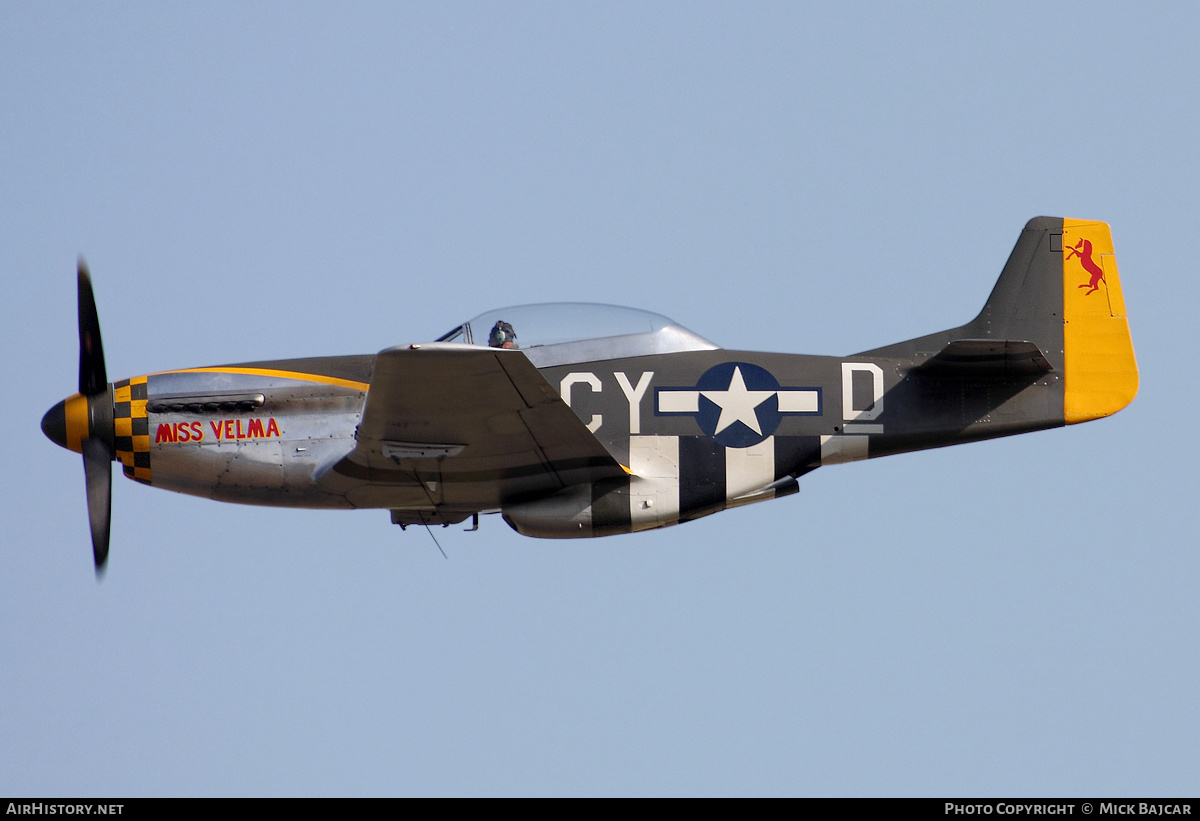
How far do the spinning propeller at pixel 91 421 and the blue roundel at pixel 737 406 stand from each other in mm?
5321

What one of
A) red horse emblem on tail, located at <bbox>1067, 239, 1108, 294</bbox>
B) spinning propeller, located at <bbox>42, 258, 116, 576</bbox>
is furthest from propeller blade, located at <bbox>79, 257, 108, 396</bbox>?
red horse emblem on tail, located at <bbox>1067, 239, 1108, 294</bbox>

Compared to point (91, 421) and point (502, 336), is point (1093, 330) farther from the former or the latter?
point (91, 421)

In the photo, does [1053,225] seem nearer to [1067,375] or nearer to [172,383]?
[1067,375]

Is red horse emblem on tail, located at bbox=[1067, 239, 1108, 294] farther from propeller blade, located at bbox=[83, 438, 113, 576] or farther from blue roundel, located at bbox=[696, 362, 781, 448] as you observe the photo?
propeller blade, located at bbox=[83, 438, 113, 576]

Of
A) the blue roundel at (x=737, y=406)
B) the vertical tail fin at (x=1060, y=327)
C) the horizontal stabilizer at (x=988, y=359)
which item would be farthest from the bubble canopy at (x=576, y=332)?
the horizontal stabilizer at (x=988, y=359)

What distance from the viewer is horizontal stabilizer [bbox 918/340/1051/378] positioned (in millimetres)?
12383

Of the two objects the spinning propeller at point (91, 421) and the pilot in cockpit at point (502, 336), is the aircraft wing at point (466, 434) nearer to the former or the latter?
the pilot in cockpit at point (502, 336)

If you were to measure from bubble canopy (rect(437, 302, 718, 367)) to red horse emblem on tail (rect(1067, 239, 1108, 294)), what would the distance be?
11.9ft

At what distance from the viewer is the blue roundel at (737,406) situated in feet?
41.3

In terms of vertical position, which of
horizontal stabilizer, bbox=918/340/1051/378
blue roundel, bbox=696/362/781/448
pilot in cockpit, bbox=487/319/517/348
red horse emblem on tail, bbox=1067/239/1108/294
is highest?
red horse emblem on tail, bbox=1067/239/1108/294

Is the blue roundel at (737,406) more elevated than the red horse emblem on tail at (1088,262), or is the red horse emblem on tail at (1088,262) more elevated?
the red horse emblem on tail at (1088,262)

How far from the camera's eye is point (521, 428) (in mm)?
11688

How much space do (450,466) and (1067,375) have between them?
18.7ft
